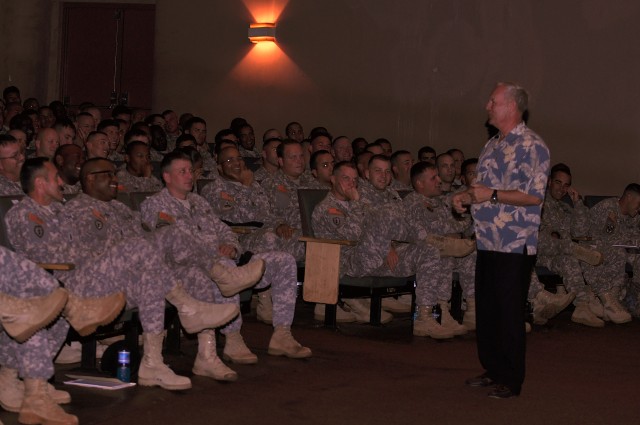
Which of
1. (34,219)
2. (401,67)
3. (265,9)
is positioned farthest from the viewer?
(265,9)

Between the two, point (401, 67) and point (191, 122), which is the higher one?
point (401, 67)

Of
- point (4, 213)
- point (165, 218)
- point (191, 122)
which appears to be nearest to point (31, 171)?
point (4, 213)

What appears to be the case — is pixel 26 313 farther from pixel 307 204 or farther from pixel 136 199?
pixel 307 204

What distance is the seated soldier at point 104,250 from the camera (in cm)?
467

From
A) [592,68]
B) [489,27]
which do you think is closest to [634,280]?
[592,68]

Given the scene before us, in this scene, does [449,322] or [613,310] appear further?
[613,310]

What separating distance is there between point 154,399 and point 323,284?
6.53 feet

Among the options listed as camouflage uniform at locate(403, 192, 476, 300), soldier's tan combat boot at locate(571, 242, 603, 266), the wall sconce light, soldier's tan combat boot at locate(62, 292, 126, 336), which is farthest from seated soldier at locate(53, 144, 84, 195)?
the wall sconce light

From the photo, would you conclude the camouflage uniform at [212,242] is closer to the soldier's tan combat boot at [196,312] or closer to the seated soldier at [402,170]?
the soldier's tan combat boot at [196,312]

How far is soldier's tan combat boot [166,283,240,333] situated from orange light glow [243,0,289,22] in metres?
6.89

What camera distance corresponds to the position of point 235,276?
524 centimetres

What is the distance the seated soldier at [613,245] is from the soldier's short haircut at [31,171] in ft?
14.7

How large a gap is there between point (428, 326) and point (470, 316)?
569mm

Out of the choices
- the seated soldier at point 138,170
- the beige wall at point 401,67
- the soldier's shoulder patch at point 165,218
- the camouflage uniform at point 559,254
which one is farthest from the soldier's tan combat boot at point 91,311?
the beige wall at point 401,67
